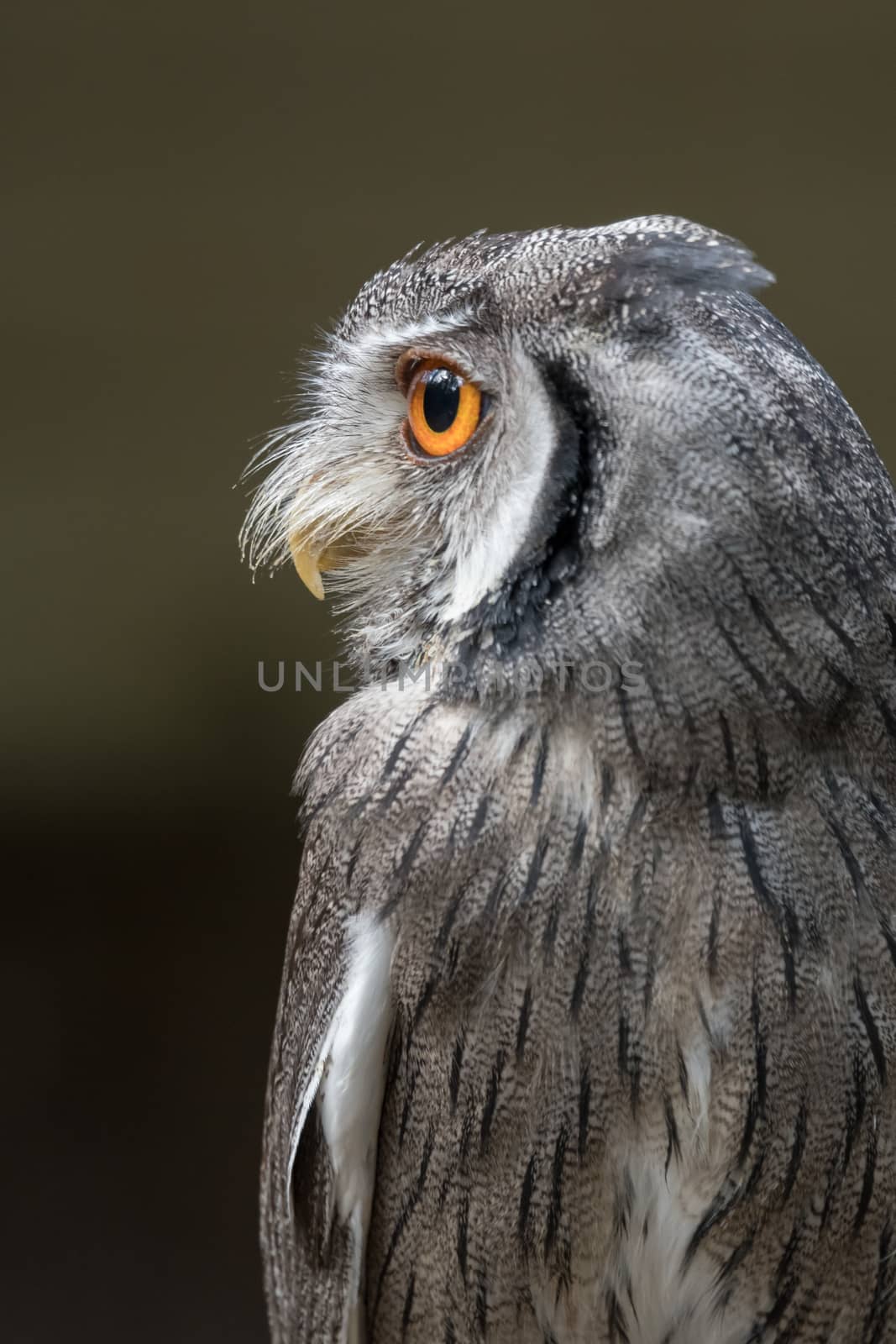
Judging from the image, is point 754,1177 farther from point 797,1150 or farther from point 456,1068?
point 456,1068

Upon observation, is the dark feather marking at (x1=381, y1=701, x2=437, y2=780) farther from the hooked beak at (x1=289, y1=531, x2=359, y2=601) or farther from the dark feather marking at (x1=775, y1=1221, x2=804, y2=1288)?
the dark feather marking at (x1=775, y1=1221, x2=804, y2=1288)

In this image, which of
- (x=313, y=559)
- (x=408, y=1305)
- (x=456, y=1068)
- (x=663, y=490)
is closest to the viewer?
(x=663, y=490)

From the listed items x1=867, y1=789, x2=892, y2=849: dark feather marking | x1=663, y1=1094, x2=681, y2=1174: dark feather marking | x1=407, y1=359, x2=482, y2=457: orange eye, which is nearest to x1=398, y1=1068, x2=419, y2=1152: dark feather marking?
x1=663, y1=1094, x2=681, y2=1174: dark feather marking

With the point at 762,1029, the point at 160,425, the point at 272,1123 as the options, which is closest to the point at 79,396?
the point at 160,425

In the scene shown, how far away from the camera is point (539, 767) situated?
40.1 inches

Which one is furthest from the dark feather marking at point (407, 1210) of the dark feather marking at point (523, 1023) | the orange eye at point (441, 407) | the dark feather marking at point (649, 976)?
the orange eye at point (441, 407)

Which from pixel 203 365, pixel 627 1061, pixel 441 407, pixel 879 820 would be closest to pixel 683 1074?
pixel 627 1061

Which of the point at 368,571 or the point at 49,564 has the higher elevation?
the point at 49,564

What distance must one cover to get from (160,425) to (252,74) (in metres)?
0.99

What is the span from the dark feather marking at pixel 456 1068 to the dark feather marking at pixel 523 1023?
0.15 ft

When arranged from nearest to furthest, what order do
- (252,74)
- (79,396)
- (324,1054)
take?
(324,1054), (252,74), (79,396)

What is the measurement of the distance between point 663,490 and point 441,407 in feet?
0.81

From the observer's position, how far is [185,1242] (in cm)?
343

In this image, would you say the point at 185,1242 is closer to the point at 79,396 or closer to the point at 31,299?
the point at 79,396
